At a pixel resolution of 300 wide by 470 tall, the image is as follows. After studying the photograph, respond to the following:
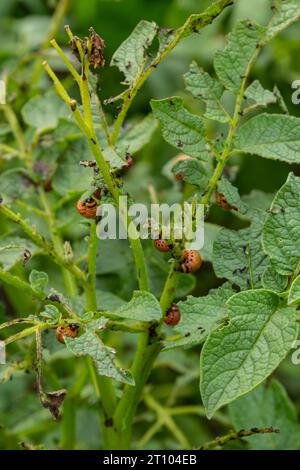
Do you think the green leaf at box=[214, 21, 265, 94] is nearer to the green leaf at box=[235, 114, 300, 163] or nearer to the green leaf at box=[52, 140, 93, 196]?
the green leaf at box=[235, 114, 300, 163]

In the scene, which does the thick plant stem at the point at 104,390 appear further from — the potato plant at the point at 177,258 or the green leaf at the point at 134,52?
the green leaf at the point at 134,52

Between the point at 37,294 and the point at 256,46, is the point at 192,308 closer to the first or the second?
the point at 37,294

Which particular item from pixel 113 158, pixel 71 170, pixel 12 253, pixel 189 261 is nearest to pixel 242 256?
pixel 189 261

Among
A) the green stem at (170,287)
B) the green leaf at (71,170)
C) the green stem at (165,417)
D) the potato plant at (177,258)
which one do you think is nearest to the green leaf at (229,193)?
the potato plant at (177,258)

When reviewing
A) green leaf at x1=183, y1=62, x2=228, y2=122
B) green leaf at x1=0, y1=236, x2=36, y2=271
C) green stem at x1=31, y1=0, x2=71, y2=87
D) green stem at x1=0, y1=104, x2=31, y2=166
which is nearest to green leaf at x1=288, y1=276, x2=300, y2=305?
green leaf at x1=183, y1=62, x2=228, y2=122

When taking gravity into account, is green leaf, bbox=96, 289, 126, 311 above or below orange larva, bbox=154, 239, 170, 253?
below
